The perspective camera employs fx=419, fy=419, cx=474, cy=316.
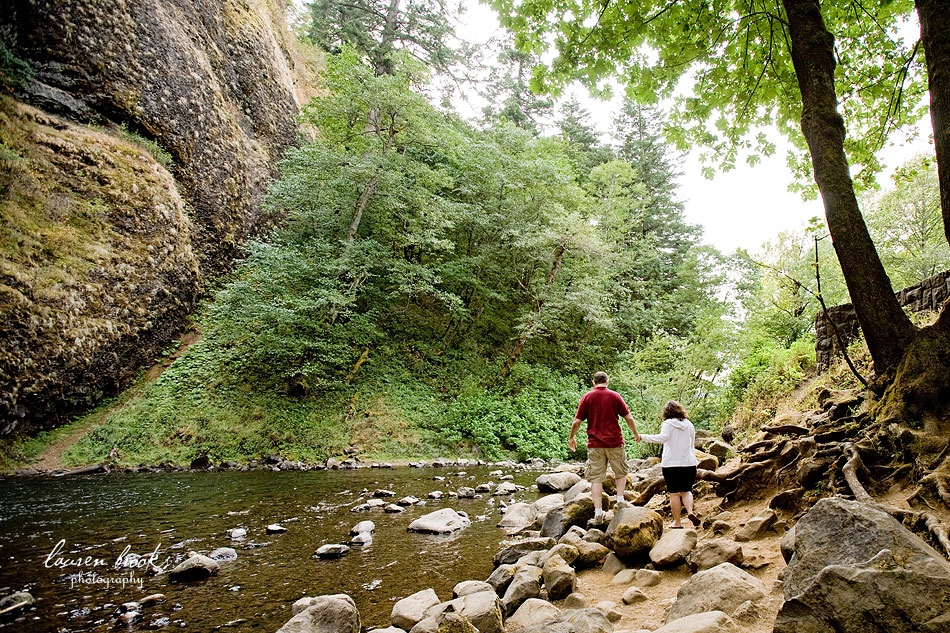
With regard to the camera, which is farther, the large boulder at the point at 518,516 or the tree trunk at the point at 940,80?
the large boulder at the point at 518,516

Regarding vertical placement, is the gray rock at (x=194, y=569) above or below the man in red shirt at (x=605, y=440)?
below

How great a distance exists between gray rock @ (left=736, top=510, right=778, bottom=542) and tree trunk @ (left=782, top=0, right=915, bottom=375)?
161 centimetres

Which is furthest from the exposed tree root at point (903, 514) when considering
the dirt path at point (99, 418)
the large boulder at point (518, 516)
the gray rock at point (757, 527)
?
the dirt path at point (99, 418)

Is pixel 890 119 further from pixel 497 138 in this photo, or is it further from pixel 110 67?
pixel 110 67

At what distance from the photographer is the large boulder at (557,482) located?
8492mm

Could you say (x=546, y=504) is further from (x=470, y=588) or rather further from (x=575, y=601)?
(x=575, y=601)

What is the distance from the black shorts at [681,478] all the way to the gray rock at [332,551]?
3977mm

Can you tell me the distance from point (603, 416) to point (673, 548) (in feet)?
7.39

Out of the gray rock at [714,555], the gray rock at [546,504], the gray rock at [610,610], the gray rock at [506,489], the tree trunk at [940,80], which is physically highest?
the tree trunk at [940,80]

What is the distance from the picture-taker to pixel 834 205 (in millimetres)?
3652

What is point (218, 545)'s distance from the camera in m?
5.21

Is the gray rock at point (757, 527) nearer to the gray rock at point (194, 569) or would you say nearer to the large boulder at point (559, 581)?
the large boulder at point (559, 581)

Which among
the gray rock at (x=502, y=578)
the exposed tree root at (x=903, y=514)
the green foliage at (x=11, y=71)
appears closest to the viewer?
the exposed tree root at (x=903, y=514)

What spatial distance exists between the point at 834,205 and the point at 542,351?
16122mm
